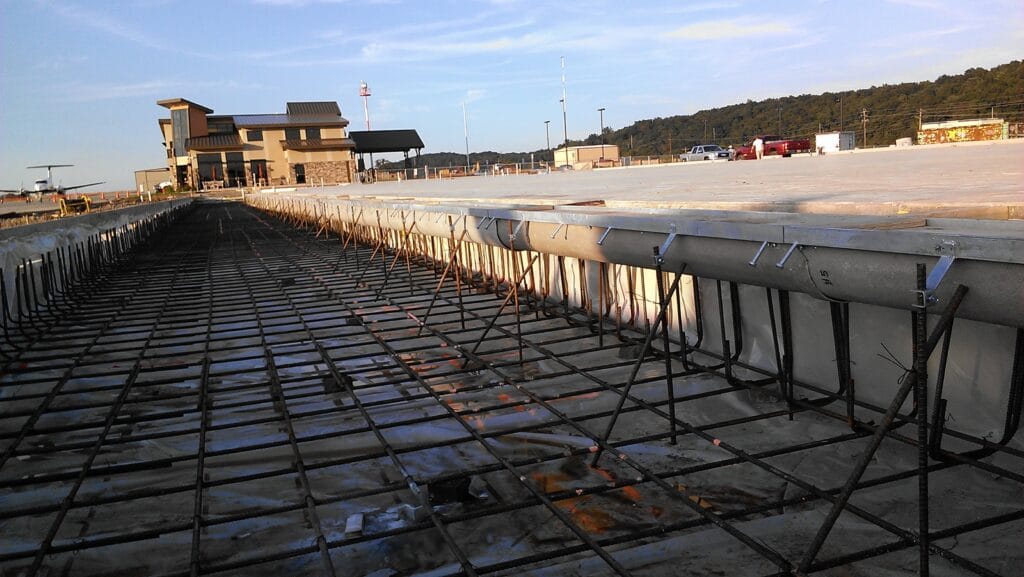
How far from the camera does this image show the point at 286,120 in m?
77.5

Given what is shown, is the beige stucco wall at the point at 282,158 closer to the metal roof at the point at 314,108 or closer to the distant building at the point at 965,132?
the metal roof at the point at 314,108

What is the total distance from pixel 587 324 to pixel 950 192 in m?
3.45

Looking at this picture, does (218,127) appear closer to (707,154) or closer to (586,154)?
(586,154)

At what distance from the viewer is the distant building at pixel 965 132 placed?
95.5 feet

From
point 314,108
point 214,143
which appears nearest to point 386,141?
point 314,108

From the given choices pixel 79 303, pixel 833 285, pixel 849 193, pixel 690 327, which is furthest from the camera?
pixel 79 303

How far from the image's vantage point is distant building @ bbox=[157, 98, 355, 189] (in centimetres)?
7162

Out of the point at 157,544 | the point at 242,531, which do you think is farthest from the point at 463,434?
the point at 157,544

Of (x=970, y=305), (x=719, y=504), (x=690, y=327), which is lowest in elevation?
(x=719, y=504)

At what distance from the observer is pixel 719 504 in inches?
152

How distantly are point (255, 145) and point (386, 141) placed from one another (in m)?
13.1

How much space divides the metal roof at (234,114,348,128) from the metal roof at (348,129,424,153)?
2.64m

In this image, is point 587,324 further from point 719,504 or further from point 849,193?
point 719,504

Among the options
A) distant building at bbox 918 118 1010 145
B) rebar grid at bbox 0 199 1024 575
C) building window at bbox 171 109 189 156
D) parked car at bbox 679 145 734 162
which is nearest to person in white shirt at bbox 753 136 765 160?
distant building at bbox 918 118 1010 145
